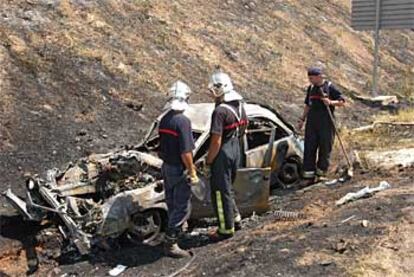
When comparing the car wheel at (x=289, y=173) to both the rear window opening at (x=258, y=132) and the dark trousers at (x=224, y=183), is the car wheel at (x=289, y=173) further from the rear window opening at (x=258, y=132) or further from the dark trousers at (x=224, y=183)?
the dark trousers at (x=224, y=183)

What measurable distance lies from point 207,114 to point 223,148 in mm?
1499

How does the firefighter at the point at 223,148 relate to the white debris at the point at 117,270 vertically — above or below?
above

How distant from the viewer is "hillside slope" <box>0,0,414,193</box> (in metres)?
10.6

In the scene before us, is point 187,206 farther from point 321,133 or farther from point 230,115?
point 321,133

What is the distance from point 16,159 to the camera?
31.4 feet

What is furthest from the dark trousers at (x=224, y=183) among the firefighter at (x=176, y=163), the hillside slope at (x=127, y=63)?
the hillside slope at (x=127, y=63)

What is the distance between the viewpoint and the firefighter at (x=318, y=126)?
8.47 m

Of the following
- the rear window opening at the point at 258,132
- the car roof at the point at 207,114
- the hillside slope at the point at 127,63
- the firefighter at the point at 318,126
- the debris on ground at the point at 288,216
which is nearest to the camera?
the debris on ground at the point at 288,216

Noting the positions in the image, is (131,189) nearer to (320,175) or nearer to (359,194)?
(359,194)

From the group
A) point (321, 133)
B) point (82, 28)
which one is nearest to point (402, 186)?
point (321, 133)

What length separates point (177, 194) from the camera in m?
6.37

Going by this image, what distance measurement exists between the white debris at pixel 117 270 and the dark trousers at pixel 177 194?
0.58 metres

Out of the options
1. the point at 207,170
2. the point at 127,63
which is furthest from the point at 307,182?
the point at 127,63

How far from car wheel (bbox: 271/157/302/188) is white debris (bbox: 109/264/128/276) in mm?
2920
